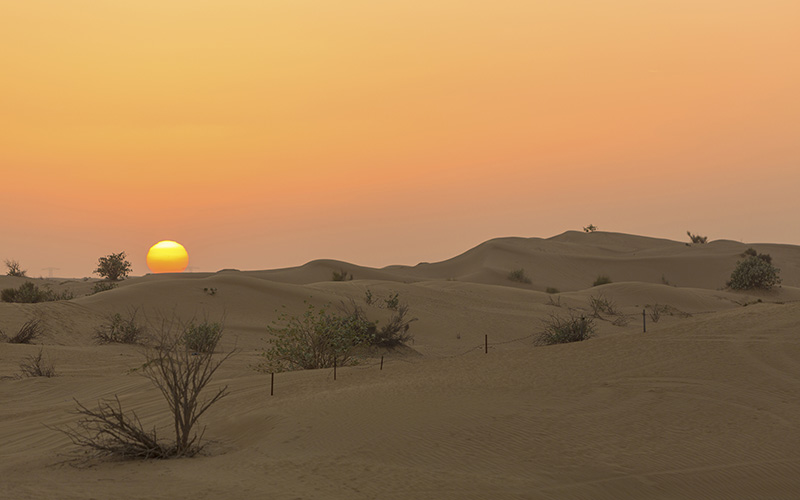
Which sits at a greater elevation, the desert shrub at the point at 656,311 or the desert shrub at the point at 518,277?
the desert shrub at the point at 518,277

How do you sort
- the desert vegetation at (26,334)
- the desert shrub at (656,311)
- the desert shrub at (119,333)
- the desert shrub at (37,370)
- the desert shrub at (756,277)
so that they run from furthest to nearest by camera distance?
1. the desert shrub at (756,277)
2. the desert shrub at (656,311)
3. the desert shrub at (119,333)
4. the desert vegetation at (26,334)
5. the desert shrub at (37,370)

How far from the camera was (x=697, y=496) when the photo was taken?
7031 millimetres

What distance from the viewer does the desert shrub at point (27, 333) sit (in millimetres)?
21812

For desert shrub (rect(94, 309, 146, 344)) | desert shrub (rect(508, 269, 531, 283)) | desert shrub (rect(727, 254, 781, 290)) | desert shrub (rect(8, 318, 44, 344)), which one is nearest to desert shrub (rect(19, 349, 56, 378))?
desert shrub (rect(8, 318, 44, 344))

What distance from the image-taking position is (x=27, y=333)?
2214cm

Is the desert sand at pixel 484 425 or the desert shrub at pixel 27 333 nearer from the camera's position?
the desert sand at pixel 484 425

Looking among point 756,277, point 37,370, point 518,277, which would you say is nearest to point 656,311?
point 756,277

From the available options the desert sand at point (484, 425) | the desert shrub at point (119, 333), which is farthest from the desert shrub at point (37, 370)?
the desert shrub at point (119, 333)

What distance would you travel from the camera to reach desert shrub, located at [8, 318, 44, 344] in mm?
21812

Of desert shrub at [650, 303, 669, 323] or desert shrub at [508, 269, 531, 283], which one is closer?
desert shrub at [650, 303, 669, 323]

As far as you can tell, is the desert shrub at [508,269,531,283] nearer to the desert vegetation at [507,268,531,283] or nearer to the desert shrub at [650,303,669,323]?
the desert vegetation at [507,268,531,283]

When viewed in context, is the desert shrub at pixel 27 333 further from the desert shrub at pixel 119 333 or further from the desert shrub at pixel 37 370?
the desert shrub at pixel 37 370

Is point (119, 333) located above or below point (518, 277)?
below

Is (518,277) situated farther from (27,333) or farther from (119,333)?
(27,333)
